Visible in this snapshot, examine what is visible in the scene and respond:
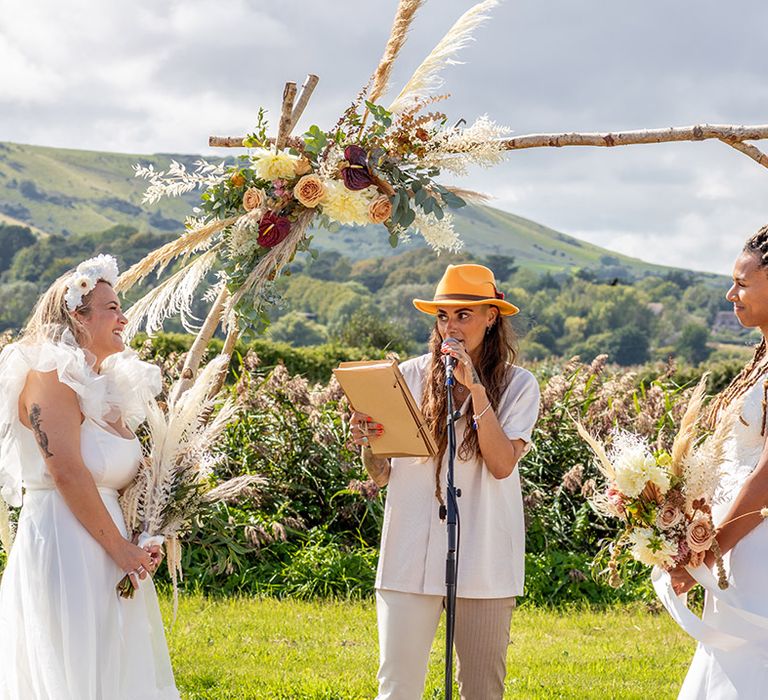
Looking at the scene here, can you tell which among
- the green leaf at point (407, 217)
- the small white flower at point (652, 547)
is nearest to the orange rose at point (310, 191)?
the green leaf at point (407, 217)

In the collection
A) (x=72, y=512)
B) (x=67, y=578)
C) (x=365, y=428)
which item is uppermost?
(x=365, y=428)

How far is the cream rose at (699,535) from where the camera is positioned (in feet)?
10.5

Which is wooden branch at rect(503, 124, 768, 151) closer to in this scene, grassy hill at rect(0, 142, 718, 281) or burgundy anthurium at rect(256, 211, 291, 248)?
burgundy anthurium at rect(256, 211, 291, 248)

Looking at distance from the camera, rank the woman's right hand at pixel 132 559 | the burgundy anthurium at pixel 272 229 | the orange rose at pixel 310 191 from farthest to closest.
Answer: the burgundy anthurium at pixel 272 229 < the orange rose at pixel 310 191 < the woman's right hand at pixel 132 559

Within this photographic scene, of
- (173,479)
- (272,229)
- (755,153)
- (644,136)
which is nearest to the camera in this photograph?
(173,479)

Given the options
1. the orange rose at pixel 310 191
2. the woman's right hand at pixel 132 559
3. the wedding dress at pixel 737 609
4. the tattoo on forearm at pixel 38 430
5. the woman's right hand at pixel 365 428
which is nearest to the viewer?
the wedding dress at pixel 737 609

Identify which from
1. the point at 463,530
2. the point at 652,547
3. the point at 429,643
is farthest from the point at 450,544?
the point at 652,547

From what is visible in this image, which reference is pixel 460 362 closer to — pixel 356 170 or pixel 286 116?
pixel 356 170

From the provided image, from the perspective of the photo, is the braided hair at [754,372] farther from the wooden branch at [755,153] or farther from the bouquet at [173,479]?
the bouquet at [173,479]

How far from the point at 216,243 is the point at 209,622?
9.55 ft

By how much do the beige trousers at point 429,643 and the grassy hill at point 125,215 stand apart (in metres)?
124

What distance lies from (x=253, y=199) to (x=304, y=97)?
57 centimetres

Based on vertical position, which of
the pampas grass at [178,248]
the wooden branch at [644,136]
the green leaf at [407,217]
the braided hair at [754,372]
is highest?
the wooden branch at [644,136]

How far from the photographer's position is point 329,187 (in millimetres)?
4160
